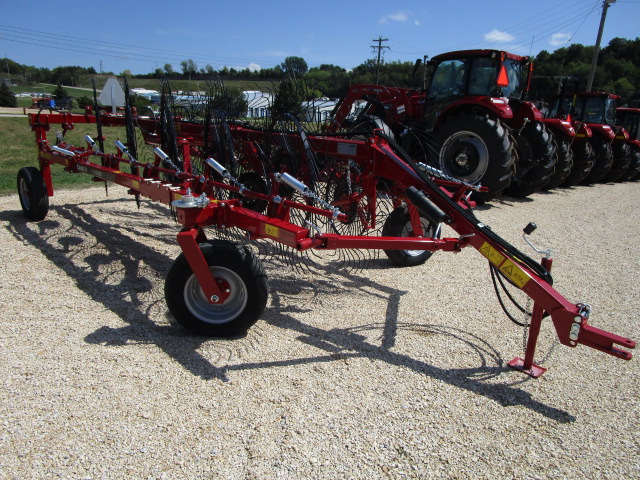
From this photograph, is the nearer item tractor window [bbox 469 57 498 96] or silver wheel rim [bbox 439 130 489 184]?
silver wheel rim [bbox 439 130 489 184]

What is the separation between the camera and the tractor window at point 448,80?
8016 millimetres

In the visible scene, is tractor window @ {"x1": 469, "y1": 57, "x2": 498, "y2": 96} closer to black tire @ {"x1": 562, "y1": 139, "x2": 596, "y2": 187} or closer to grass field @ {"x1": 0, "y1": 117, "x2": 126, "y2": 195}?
black tire @ {"x1": 562, "y1": 139, "x2": 596, "y2": 187}

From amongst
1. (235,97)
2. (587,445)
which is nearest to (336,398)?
(587,445)

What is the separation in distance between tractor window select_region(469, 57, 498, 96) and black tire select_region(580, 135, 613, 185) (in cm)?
509

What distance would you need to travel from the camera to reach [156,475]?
6.02 feet

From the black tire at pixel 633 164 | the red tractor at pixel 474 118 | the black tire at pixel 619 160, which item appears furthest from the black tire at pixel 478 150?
the black tire at pixel 633 164

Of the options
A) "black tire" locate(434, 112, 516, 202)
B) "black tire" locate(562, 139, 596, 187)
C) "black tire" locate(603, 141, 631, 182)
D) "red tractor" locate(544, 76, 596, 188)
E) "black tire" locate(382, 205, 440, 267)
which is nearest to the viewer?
"black tire" locate(382, 205, 440, 267)

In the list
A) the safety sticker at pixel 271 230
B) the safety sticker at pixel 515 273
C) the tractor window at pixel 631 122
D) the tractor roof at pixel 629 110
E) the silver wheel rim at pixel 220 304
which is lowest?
the silver wheel rim at pixel 220 304

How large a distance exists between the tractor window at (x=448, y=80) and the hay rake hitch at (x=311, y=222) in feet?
15.3

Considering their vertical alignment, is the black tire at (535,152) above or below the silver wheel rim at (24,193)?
above

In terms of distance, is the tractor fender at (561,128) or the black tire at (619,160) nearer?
the tractor fender at (561,128)

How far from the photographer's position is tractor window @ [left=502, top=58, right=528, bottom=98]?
838cm

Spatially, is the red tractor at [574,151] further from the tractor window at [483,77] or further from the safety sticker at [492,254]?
the safety sticker at [492,254]

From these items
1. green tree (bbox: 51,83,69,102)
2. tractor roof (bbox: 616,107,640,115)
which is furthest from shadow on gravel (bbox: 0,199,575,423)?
green tree (bbox: 51,83,69,102)
